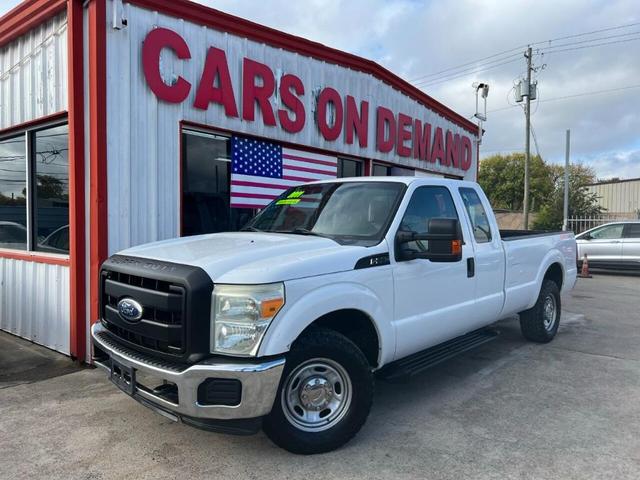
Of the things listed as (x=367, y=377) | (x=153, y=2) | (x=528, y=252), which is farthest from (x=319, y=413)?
(x=153, y=2)

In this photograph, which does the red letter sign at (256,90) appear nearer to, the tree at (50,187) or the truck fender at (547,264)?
the tree at (50,187)

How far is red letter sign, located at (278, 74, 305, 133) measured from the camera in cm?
770

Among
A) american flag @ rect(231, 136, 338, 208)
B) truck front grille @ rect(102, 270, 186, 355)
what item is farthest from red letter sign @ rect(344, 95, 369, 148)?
truck front grille @ rect(102, 270, 186, 355)

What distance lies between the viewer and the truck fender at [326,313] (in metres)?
3.12

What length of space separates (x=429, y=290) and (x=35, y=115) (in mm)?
5302

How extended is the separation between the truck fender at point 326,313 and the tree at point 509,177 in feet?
164

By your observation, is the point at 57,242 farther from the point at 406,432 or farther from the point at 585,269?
the point at 585,269

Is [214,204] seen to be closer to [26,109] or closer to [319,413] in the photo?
[26,109]

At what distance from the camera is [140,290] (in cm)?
343

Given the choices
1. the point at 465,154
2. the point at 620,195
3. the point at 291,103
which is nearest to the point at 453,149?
the point at 465,154

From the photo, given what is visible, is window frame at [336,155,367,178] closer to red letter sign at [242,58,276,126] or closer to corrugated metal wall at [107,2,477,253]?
red letter sign at [242,58,276,126]

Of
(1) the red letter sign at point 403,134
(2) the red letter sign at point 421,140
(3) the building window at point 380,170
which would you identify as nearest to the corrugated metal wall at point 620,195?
(2) the red letter sign at point 421,140

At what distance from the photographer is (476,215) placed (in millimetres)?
5320

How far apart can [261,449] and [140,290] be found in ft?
4.55
